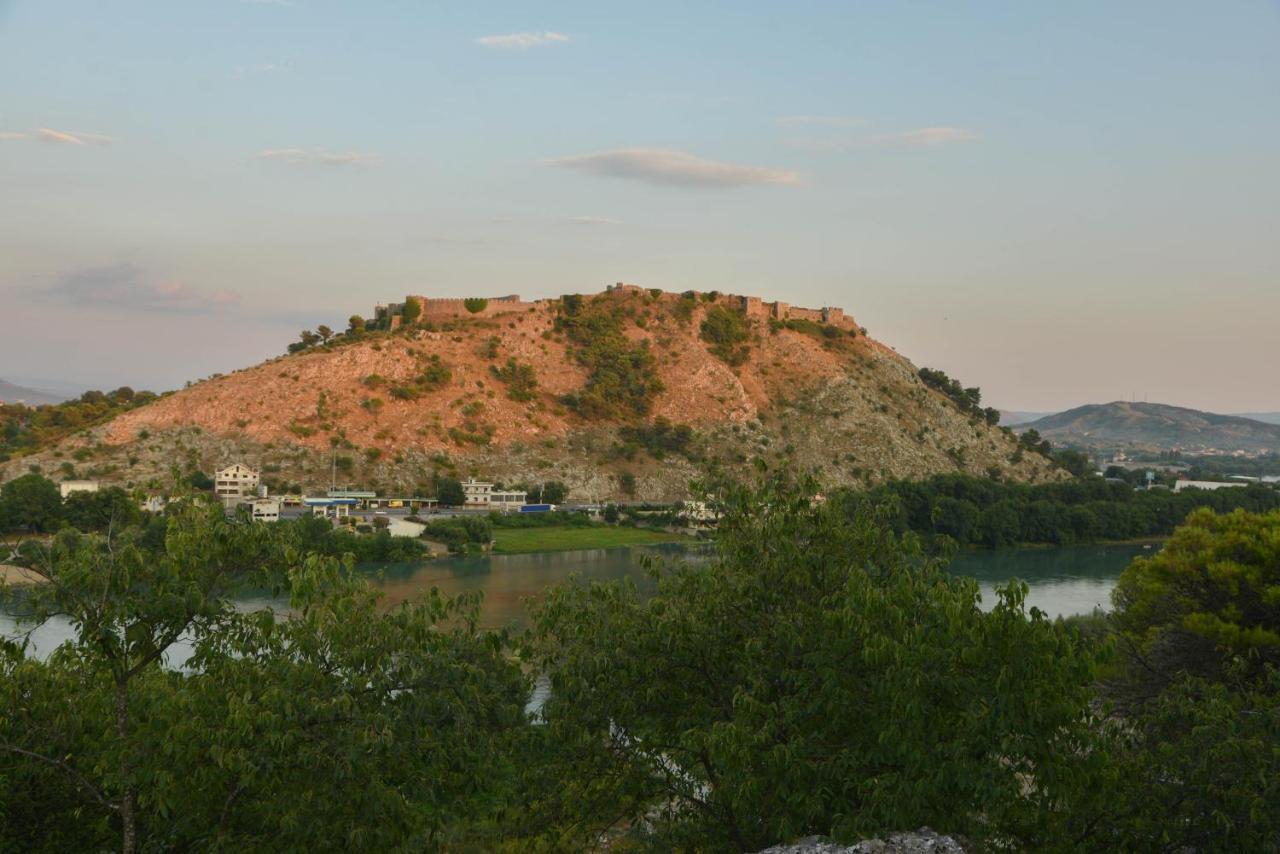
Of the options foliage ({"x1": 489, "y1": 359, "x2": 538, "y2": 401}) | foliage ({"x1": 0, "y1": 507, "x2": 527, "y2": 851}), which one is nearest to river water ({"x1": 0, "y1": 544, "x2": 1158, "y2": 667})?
foliage ({"x1": 0, "y1": 507, "x2": 527, "y2": 851})

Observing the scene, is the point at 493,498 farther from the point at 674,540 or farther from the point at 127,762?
the point at 127,762

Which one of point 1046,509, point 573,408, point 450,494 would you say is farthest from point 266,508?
point 1046,509

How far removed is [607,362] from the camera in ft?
242

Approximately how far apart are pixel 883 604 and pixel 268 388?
197 ft

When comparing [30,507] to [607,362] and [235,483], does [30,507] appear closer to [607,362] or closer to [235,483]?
[235,483]

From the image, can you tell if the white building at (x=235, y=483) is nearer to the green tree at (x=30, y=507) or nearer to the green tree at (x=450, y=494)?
the green tree at (x=30, y=507)

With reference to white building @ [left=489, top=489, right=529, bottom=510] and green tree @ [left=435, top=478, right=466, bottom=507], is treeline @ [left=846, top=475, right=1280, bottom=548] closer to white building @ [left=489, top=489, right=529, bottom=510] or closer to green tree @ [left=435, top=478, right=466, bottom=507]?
white building @ [left=489, top=489, right=529, bottom=510]

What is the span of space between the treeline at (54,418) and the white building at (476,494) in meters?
21.4

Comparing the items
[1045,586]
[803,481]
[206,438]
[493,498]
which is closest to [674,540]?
[493,498]

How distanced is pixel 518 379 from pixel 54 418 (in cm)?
2943

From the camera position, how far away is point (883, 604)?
8.07 metres

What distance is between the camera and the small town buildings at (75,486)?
47.0 metres

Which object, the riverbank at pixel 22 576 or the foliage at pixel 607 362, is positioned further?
the foliage at pixel 607 362

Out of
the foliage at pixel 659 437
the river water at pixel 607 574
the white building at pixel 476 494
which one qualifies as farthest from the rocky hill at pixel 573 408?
the river water at pixel 607 574
